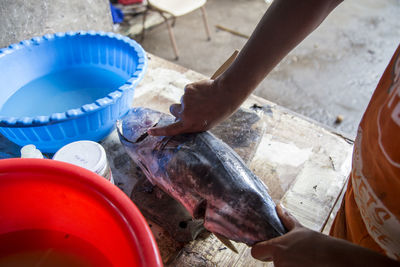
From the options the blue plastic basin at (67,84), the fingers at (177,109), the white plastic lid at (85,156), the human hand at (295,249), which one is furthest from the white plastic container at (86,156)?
the human hand at (295,249)

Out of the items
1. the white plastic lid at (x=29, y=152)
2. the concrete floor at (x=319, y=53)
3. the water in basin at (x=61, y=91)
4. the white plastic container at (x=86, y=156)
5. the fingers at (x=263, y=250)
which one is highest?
the white plastic lid at (x=29, y=152)

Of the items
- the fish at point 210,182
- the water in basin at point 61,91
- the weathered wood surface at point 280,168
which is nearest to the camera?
the fish at point 210,182

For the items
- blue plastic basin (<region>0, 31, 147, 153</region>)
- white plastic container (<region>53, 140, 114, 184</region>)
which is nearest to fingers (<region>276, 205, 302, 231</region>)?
white plastic container (<region>53, 140, 114, 184</region>)

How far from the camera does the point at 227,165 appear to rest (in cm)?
117

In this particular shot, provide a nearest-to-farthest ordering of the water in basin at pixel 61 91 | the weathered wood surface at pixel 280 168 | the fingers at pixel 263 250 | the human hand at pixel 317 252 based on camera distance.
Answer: the human hand at pixel 317 252, the fingers at pixel 263 250, the weathered wood surface at pixel 280 168, the water in basin at pixel 61 91

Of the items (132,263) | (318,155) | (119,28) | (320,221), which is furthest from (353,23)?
(132,263)

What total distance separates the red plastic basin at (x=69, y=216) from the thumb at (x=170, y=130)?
0.48 meters

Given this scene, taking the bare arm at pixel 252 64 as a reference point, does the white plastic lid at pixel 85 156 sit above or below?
below

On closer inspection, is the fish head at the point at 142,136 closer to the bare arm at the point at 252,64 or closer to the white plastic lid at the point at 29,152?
the bare arm at the point at 252,64

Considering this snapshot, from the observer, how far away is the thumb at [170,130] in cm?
124

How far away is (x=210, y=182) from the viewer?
44.6 inches

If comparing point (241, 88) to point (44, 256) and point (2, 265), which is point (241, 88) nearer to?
point (44, 256)

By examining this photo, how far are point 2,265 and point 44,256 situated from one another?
12 cm

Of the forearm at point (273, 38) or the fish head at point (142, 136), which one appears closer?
the forearm at point (273, 38)
